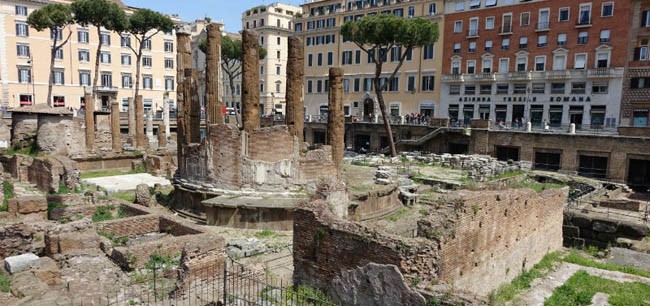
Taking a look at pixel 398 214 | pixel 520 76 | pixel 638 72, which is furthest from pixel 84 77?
pixel 638 72

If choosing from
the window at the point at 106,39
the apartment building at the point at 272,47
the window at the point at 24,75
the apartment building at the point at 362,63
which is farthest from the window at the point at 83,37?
the apartment building at the point at 362,63

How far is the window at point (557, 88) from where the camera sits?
37.2 m

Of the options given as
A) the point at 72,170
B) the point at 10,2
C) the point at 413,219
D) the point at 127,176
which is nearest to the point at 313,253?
the point at 413,219

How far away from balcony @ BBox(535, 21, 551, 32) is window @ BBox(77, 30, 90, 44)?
1816 inches

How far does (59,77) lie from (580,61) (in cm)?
5073

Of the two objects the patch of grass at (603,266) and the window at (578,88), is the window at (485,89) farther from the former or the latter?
the patch of grass at (603,266)

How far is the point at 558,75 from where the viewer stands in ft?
121

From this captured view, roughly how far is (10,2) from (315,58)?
31429 millimetres

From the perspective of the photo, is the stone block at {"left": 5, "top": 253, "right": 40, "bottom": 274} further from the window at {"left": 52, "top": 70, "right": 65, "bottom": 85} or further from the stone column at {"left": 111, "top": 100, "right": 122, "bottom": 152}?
the window at {"left": 52, "top": 70, "right": 65, "bottom": 85}

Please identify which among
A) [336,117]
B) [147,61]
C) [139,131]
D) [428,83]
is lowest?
[139,131]

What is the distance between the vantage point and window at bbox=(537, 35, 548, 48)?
125ft

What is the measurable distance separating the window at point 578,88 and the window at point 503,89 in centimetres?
506

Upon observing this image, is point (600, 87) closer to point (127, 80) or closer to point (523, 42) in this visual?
point (523, 42)

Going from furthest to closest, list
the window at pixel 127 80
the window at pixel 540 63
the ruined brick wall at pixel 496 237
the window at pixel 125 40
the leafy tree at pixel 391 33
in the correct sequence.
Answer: the window at pixel 127 80, the window at pixel 125 40, the window at pixel 540 63, the leafy tree at pixel 391 33, the ruined brick wall at pixel 496 237
